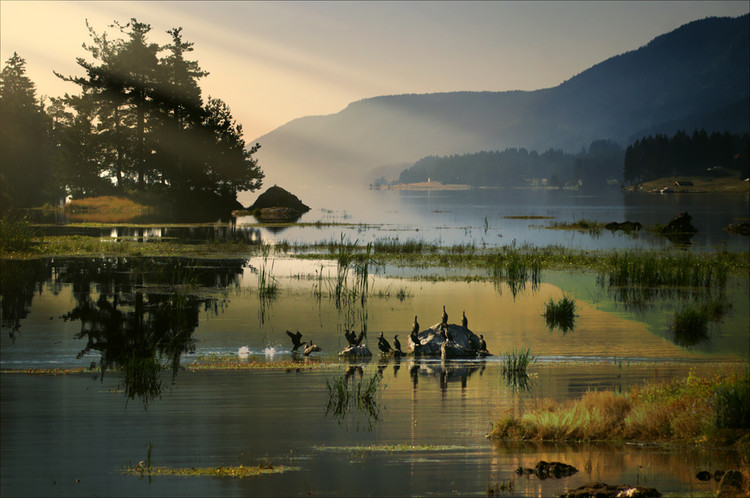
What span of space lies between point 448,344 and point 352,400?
17.2ft

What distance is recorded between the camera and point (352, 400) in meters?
15.4

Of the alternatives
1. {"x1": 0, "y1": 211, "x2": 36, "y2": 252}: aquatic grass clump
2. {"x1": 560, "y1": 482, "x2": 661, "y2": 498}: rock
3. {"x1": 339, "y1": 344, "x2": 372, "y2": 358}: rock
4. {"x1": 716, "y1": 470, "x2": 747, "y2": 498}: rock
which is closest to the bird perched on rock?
{"x1": 339, "y1": 344, "x2": 372, "y2": 358}: rock

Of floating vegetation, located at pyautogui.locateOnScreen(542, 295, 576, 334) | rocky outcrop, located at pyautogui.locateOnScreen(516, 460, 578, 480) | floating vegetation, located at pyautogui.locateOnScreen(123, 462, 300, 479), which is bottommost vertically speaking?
floating vegetation, located at pyautogui.locateOnScreen(123, 462, 300, 479)

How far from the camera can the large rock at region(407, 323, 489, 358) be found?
1997 centimetres

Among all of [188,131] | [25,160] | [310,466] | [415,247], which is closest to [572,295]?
[415,247]

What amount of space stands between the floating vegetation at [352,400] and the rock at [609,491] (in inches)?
173

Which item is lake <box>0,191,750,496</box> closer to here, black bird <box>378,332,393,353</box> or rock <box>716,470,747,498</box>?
rock <box>716,470,747,498</box>

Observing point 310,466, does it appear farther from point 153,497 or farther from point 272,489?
point 153,497

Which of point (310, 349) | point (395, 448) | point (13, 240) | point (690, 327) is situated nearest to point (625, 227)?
point (690, 327)

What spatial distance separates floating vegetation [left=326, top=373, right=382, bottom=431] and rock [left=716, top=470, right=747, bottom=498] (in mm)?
5693

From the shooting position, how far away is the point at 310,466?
11.5m

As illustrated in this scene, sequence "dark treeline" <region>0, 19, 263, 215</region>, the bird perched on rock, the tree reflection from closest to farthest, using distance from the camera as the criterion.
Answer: the tree reflection, the bird perched on rock, "dark treeline" <region>0, 19, 263, 215</region>

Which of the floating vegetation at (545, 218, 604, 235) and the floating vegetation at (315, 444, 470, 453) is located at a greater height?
the floating vegetation at (545, 218, 604, 235)

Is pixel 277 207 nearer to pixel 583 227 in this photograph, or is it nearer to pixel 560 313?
pixel 583 227
